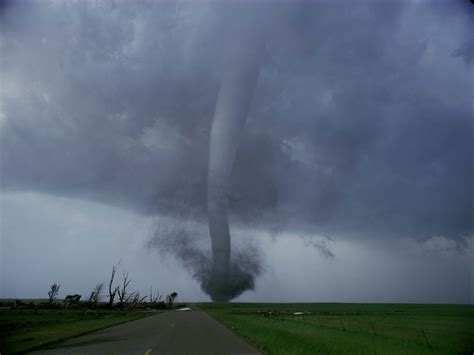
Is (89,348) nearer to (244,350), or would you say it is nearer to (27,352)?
(27,352)

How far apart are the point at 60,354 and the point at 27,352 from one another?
1.80 m

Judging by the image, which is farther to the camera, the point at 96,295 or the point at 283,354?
the point at 96,295

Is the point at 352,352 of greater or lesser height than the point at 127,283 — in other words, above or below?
below

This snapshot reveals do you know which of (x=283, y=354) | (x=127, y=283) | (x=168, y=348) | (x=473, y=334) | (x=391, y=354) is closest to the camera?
(x=283, y=354)

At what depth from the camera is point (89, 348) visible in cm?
1617

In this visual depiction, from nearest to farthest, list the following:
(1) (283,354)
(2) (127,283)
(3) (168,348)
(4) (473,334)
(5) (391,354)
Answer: (1) (283,354) → (5) (391,354) → (3) (168,348) → (4) (473,334) → (2) (127,283)

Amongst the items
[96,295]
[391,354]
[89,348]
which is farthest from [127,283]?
[391,354]

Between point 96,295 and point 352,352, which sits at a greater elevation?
point 96,295

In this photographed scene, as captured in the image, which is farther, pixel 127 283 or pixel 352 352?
pixel 127 283

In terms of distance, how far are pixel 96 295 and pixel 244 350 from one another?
332 ft

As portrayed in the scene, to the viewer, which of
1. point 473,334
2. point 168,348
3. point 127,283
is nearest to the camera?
point 168,348

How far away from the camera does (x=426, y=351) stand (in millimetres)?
16328

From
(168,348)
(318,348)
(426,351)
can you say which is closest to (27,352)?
(168,348)

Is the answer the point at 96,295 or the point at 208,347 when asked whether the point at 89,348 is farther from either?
the point at 96,295
